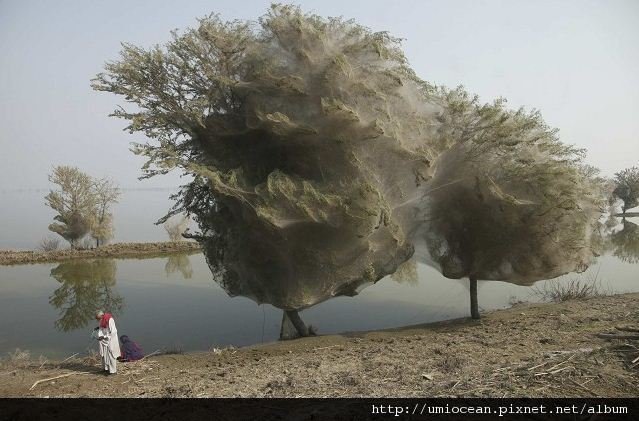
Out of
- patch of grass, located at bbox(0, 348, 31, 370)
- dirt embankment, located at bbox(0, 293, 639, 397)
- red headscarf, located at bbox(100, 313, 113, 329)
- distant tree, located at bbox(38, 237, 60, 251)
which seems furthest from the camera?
distant tree, located at bbox(38, 237, 60, 251)

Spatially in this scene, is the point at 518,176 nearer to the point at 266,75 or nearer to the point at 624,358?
the point at 624,358

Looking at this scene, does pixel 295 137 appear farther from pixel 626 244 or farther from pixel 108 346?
pixel 626 244

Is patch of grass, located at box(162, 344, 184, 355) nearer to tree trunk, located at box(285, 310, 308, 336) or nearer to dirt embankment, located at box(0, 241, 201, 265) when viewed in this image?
tree trunk, located at box(285, 310, 308, 336)

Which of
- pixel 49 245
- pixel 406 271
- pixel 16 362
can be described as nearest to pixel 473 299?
pixel 406 271

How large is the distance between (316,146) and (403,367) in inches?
193

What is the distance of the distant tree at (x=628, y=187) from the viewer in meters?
41.9

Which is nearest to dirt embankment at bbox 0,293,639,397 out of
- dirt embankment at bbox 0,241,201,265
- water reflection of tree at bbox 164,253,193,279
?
water reflection of tree at bbox 164,253,193,279

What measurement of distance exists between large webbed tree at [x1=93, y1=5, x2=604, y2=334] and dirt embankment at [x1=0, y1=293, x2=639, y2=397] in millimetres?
1599

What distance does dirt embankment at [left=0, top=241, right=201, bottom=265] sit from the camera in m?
26.8

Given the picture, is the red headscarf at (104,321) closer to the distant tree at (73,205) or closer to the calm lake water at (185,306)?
the calm lake water at (185,306)

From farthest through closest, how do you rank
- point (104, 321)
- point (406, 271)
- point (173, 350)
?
point (406, 271) → point (173, 350) → point (104, 321)

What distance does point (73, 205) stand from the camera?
1190 inches
